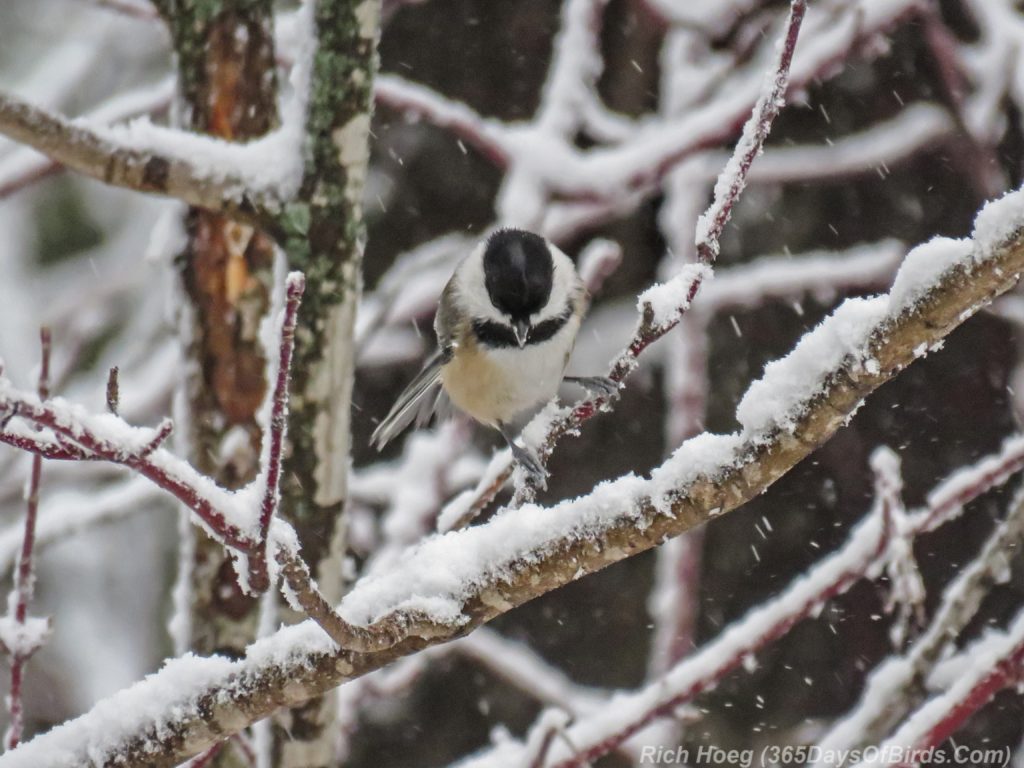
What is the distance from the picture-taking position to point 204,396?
1921 mm

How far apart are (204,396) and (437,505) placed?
856 mm

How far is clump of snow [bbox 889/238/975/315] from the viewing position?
1065mm

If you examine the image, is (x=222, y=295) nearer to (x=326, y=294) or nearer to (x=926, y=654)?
(x=326, y=294)

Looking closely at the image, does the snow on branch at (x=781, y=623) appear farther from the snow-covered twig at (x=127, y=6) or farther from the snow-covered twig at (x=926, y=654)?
the snow-covered twig at (x=127, y=6)

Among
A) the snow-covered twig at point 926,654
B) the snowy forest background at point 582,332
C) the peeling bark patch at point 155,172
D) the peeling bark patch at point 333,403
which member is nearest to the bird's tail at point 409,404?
the snowy forest background at point 582,332

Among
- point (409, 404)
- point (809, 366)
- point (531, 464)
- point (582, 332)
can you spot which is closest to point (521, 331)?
point (409, 404)

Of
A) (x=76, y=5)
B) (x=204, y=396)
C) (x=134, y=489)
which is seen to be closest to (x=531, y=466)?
(x=204, y=396)

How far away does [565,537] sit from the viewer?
113cm

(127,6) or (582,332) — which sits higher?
(127,6)

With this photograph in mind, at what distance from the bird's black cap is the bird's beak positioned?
0.01m

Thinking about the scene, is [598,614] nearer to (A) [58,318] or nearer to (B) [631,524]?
(A) [58,318]

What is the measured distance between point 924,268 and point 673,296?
33cm

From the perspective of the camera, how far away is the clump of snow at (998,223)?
1.04 meters

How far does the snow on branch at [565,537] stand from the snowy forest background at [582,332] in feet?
1.60
